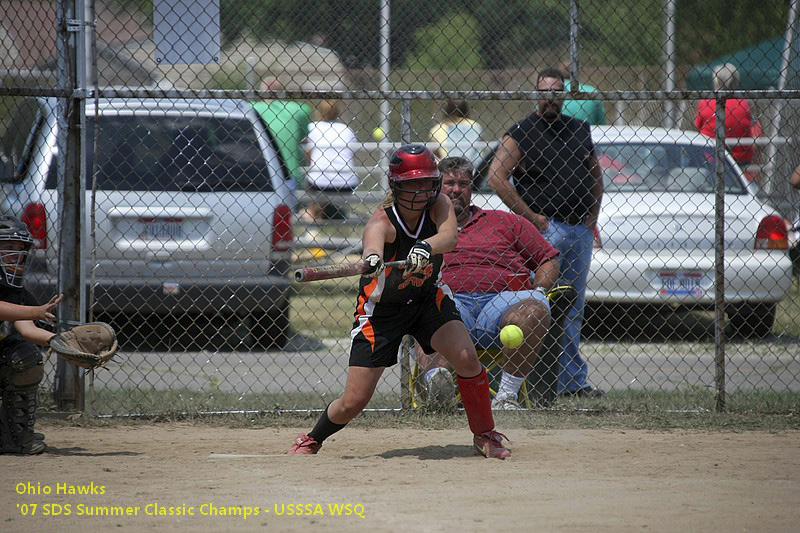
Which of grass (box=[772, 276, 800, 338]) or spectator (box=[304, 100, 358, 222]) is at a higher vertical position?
spectator (box=[304, 100, 358, 222])

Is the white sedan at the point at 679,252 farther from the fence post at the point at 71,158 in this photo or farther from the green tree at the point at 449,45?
the fence post at the point at 71,158

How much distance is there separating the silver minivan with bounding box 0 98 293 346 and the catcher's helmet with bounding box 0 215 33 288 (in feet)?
7.83

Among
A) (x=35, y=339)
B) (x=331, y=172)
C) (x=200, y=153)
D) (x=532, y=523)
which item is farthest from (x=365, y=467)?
(x=331, y=172)

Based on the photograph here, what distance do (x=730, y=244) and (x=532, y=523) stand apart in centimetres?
512

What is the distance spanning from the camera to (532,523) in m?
3.68

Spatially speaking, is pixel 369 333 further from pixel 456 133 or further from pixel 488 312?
pixel 456 133

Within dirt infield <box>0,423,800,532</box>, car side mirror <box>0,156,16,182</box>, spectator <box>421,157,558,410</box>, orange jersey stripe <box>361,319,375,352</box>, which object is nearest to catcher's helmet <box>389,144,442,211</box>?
orange jersey stripe <box>361,319,375,352</box>

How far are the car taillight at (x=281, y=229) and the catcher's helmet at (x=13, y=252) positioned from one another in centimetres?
285

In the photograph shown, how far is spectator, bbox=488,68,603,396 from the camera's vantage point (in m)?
6.16

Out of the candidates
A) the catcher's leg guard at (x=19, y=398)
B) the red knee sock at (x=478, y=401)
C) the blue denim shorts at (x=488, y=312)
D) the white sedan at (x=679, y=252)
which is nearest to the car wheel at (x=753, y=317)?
the white sedan at (x=679, y=252)

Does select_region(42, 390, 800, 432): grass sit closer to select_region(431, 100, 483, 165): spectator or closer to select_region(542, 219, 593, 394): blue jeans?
select_region(542, 219, 593, 394): blue jeans

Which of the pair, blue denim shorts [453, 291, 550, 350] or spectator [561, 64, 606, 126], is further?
spectator [561, 64, 606, 126]

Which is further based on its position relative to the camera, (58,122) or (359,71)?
(359,71)

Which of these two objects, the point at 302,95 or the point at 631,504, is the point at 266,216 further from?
the point at 631,504
